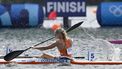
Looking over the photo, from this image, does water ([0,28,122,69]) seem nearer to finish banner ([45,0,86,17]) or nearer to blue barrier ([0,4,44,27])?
blue barrier ([0,4,44,27])

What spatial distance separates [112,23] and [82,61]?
1209 centimetres

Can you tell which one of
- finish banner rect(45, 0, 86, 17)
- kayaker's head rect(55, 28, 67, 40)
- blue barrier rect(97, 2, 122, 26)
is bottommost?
blue barrier rect(97, 2, 122, 26)

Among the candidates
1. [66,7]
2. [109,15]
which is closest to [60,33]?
[66,7]

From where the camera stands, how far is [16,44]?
19016 mm

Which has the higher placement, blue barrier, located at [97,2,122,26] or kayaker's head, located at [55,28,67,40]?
kayaker's head, located at [55,28,67,40]

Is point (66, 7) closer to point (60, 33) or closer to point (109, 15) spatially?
point (109, 15)

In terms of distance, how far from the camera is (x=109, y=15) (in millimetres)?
25781

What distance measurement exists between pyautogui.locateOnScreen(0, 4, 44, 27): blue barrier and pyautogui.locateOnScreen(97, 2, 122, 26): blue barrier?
2910 mm

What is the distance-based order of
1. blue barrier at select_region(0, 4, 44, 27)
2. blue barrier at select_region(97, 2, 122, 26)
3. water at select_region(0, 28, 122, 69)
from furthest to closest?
blue barrier at select_region(97, 2, 122, 26)
blue barrier at select_region(0, 4, 44, 27)
water at select_region(0, 28, 122, 69)

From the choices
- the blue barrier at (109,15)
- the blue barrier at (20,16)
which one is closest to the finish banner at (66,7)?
the blue barrier at (20,16)

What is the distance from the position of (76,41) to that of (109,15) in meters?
6.27

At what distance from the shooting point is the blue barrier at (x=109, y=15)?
25.7m

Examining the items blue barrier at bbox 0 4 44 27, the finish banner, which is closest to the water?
blue barrier at bbox 0 4 44 27

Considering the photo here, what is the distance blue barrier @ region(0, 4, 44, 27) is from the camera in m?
25.5
